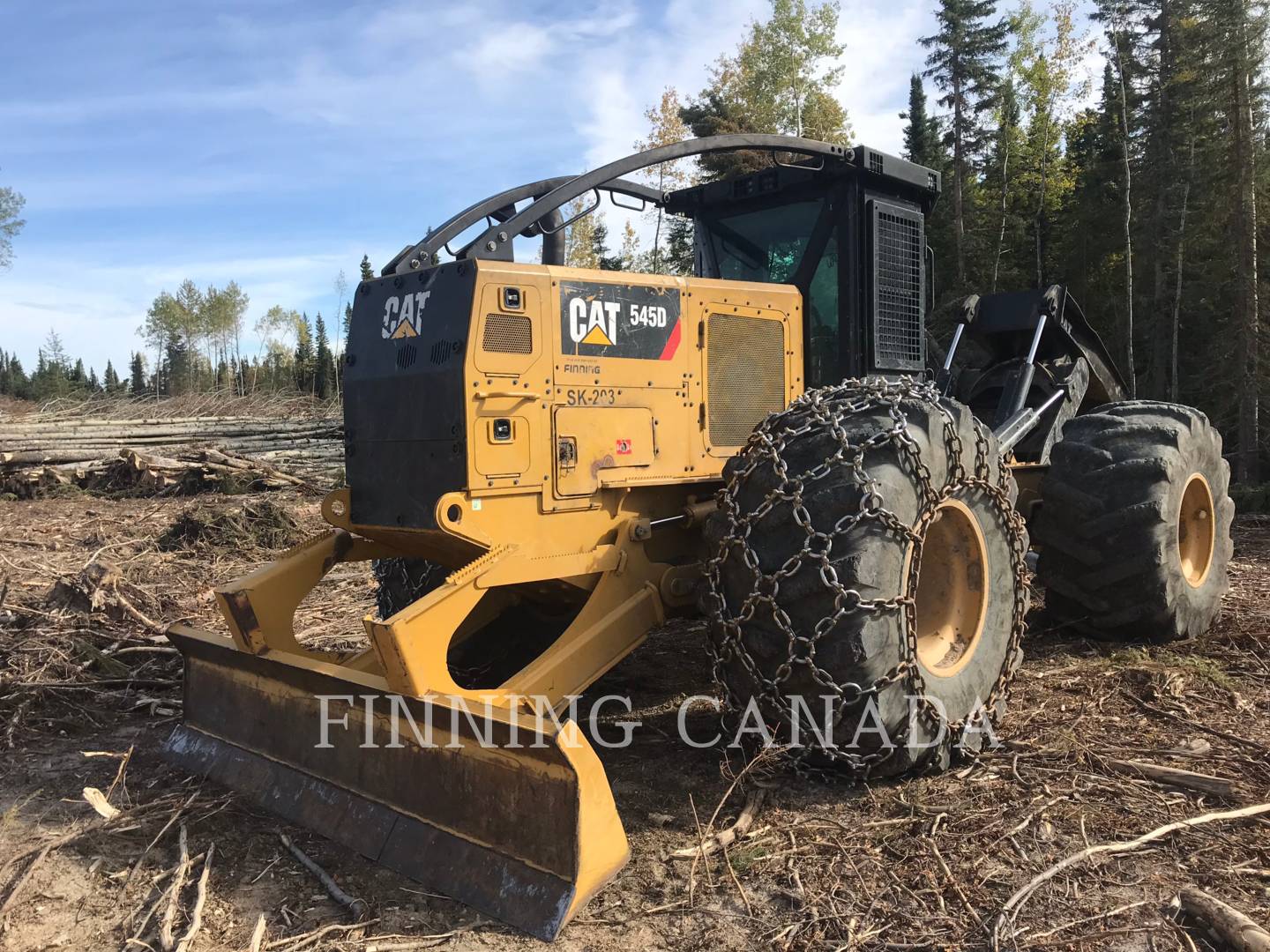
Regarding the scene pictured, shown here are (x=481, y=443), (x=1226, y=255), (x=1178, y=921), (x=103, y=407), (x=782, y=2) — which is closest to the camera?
(x=1178, y=921)

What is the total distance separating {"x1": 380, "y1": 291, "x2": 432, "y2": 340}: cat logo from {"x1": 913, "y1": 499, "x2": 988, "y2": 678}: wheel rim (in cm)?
231

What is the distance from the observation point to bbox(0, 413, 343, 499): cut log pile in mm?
15312

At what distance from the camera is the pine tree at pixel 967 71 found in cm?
3534

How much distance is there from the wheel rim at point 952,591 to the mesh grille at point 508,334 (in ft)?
6.08

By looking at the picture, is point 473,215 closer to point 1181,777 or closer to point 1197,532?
point 1181,777

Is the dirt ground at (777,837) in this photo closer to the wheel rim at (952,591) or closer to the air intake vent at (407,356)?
the wheel rim at (952,591)

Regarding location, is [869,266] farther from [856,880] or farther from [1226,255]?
[1226,255]

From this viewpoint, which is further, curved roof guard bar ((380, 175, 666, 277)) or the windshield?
the windshield

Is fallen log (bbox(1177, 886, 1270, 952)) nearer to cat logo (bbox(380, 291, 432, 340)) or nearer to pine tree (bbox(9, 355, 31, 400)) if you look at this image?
cat logo (bbox(380, 291, 432, 340))

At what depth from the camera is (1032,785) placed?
12.2 ft

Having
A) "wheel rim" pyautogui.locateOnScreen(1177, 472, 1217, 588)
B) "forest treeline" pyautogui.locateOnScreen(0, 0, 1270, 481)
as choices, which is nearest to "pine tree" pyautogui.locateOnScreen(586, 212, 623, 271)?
"forest treeline" pyautogui.locateOnScreen(0, 0, 1270, 481)

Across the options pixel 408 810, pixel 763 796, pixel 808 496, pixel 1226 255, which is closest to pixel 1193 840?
pixel 763 796

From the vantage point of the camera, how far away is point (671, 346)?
4359 millimetres

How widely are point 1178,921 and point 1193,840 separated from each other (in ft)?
1.97
